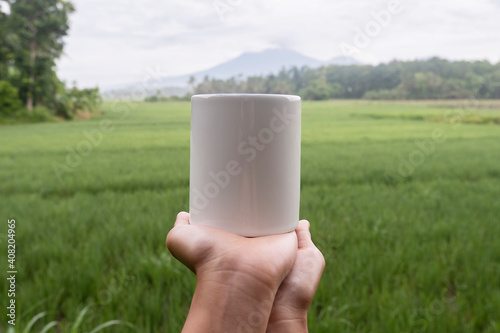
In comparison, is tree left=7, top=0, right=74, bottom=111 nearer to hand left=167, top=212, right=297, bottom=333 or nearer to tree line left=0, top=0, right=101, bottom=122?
tree line left=0, top=0, right=101, bottom=122

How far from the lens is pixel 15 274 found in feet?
7.22

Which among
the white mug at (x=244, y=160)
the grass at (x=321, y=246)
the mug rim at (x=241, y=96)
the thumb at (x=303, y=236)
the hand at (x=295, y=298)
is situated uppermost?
the mug rim at (x=241, y=96)

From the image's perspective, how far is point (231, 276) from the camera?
2.14 ft

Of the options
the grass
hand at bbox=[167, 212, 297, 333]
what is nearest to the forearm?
hand at bbox=[167, 212, 297, 333]

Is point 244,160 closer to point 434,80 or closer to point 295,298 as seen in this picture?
point 295,298

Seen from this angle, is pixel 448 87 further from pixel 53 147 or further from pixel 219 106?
pixel 219 106

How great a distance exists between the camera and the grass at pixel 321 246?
1.82m

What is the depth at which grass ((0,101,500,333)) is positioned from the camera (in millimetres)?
1822

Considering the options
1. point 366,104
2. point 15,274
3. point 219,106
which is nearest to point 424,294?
point 219,106

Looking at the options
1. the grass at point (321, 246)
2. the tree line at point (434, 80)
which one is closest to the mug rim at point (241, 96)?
the grass at point (321, 246)

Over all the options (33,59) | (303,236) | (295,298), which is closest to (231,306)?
(295,298)

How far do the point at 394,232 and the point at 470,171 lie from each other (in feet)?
10.8

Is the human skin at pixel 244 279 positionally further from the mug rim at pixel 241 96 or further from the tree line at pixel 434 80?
the tree line at pixel 434 80

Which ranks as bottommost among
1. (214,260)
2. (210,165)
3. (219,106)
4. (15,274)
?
(15,274)
